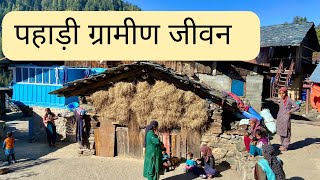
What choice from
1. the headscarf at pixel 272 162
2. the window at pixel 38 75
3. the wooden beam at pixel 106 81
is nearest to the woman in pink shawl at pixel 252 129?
the headscarf at pixel 272 162

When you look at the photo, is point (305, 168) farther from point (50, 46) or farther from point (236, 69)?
point (236, 69)

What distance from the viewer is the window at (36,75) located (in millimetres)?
16812

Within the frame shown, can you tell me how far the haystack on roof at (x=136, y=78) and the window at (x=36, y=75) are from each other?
5.62 meters

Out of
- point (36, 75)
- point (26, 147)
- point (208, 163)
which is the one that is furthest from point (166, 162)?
point (36, 75)

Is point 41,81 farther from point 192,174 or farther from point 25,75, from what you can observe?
point 192,174

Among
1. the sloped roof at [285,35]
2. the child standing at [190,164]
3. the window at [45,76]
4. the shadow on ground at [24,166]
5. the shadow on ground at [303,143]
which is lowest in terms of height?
the shadow on ground at [24,166]

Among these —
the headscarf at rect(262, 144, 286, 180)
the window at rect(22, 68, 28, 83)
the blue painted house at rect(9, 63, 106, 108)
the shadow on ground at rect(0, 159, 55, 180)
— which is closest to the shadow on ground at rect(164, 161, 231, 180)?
the headscarf at rect(262, 144, 286, 180)

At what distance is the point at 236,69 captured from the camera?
18359mm

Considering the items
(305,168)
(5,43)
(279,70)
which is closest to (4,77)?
(279,70)

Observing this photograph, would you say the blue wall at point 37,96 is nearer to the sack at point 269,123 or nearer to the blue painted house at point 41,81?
the blue painted house at point 41,81

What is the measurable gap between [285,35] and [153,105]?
1993 centimetres

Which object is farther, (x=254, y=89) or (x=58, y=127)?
(x=254, y=89)

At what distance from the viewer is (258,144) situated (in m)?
8.39

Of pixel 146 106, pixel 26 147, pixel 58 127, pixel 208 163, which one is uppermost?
pixel 146 106
